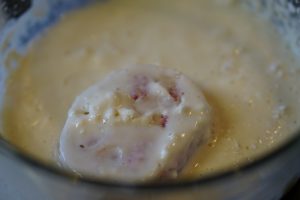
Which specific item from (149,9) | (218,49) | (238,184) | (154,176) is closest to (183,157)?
(154,176)

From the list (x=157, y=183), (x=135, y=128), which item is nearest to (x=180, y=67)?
(x=135, y=128)

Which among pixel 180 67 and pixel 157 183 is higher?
pixel 157 183

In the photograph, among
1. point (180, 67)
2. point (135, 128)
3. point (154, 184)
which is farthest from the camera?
point (180, 67)

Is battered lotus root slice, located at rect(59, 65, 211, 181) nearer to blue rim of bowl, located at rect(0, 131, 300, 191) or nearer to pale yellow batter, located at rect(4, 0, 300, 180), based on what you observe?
pale yellow batter, located at rect(4, 0, 300, 180)

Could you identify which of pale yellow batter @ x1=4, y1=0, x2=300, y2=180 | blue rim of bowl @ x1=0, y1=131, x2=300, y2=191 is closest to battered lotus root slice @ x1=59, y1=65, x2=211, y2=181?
pale yellow batter @ x1=4, y1=0, x2=300, y2=180

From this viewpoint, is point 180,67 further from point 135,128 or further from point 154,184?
point 154,184

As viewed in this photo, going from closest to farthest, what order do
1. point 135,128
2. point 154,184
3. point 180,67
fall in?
point 154,184 → point 135,128 → point 180,67

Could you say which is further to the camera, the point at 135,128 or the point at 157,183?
the point at 135,128
